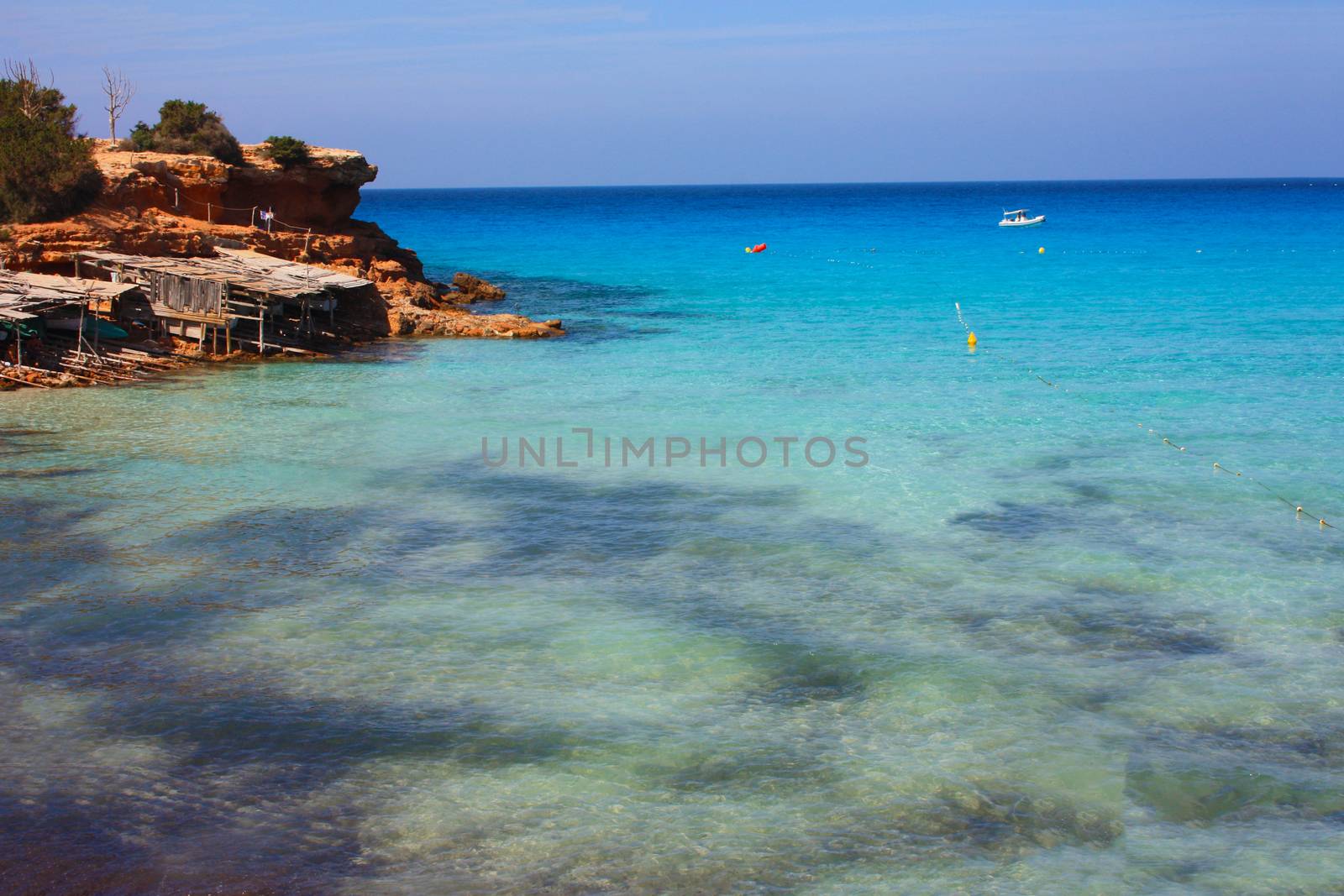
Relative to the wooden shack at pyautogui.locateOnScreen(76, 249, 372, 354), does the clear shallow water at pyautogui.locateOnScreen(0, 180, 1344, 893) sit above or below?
below

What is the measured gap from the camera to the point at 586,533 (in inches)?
639

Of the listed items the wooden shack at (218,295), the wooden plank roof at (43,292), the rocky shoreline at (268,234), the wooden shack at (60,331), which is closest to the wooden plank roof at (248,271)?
the wooden shack at (218,295)

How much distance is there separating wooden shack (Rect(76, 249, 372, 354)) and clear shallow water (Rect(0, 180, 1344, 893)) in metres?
3.59

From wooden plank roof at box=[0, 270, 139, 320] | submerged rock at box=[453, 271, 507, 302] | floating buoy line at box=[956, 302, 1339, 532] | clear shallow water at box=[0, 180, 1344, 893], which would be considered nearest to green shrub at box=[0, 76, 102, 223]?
wooden plank roof at box=[0, 270, 139, 320]

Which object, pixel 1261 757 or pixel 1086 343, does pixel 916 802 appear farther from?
pixel 1086 343

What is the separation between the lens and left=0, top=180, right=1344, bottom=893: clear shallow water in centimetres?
891

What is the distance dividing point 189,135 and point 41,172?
389 inches

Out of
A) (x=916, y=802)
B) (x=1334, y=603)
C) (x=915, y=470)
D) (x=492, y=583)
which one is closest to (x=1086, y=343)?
(x=915, y=470)

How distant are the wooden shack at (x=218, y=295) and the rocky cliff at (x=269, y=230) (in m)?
1.26

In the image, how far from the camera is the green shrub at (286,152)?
4075cm

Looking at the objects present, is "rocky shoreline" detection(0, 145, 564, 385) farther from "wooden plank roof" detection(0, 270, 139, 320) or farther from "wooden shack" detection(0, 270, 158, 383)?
"wooden plank roof" detection(0, 270, 139, 320)

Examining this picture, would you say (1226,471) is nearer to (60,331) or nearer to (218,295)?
(218,295)

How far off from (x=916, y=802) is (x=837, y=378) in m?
18.8

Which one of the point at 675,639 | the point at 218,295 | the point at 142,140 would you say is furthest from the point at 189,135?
the point at 675,639
